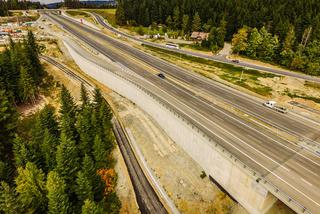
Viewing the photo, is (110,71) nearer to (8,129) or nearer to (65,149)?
(8,129)

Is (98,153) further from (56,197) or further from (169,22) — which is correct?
(169,22)

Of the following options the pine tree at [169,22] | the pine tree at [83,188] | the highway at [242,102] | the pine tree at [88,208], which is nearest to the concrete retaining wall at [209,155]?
the highway at [242,102]

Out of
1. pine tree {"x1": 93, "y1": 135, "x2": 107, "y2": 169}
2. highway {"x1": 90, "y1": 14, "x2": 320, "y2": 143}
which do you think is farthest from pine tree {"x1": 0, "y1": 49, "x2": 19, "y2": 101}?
highway {"x1": 90, "y1": 14, "x2": 320, "y2": 143}

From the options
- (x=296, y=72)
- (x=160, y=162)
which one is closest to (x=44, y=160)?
(x=160, y=162)

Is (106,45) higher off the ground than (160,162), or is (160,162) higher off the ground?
(106,45)

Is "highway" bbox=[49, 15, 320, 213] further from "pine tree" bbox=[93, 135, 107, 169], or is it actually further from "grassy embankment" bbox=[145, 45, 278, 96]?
"pine tree" bbox=[93, 135, 107, 169]

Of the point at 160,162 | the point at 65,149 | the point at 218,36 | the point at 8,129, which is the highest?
the point at 218,36

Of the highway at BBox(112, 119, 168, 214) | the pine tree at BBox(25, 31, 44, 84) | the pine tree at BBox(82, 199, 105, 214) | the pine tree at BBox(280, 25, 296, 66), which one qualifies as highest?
the pine tree at BBox(280, 25, 296, 66)
